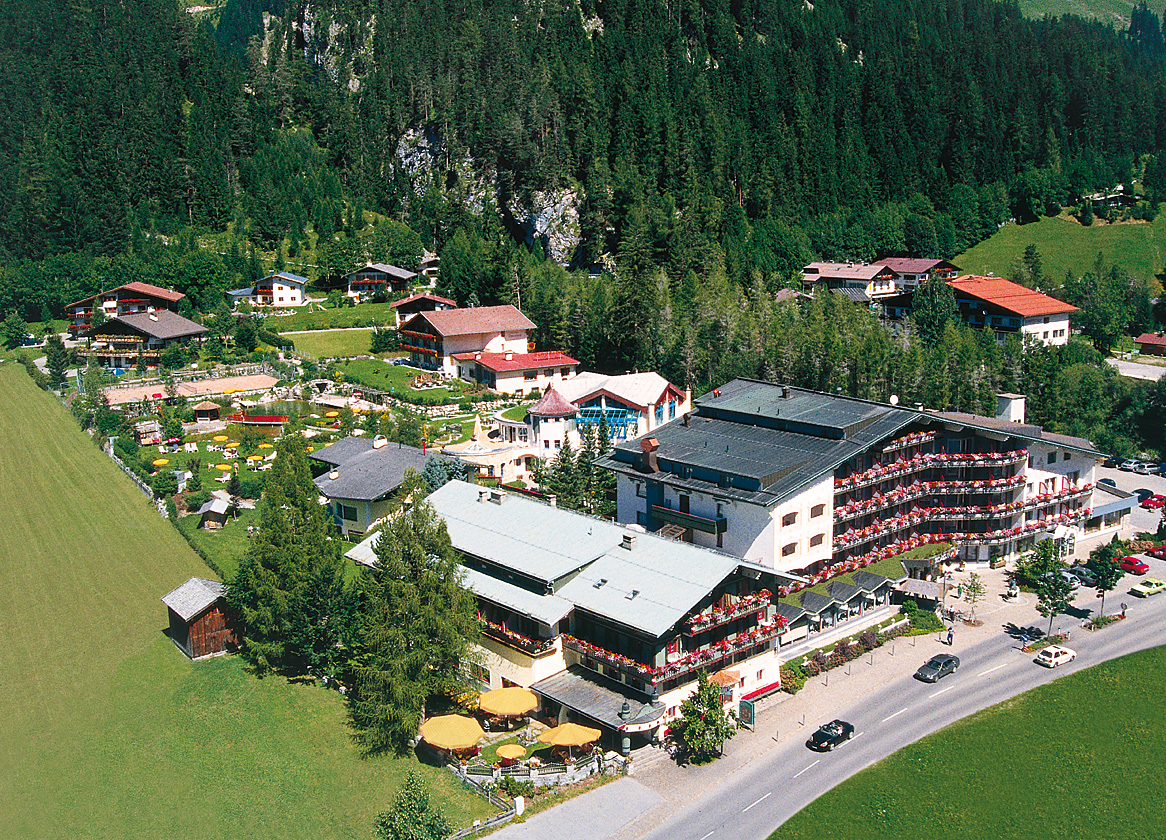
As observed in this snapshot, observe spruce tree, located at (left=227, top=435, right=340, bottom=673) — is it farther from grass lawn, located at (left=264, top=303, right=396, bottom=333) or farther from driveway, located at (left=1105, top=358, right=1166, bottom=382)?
driveway, located at (left=1105, top=358, right=1166, bottom=382)

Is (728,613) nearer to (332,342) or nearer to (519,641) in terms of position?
(519,641)

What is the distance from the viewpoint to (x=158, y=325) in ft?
356

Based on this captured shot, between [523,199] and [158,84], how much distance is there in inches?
2527

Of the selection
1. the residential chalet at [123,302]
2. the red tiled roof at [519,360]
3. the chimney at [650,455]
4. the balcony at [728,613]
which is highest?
the chimney at [650,455]

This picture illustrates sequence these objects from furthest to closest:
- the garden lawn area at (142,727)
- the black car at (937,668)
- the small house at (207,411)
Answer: the small house at (207,411) → the black car at (937,668) → the garden lawn area at (142,727)

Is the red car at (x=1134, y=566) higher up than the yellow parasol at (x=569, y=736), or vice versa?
the yellow parasol at (x=569, y=736)

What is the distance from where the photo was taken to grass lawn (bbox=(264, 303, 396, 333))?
117438 mm

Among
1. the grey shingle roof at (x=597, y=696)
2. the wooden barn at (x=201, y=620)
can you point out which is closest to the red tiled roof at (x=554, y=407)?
the wooden barn at (x=201, y=620)

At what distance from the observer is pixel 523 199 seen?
465 feet

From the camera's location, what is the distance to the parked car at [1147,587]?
193ft

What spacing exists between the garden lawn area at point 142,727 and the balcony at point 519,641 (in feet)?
21.8

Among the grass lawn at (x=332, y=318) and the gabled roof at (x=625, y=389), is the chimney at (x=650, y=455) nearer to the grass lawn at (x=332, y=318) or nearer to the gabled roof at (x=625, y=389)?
the gabled roof at (x=625, y=389)

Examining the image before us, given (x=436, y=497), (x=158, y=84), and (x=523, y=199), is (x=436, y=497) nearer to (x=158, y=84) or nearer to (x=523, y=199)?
(x=523, y=199)

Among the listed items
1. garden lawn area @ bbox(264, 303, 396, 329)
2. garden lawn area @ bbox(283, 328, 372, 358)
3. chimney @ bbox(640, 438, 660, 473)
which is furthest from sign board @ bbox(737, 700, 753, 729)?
garden lawn area @ bbox(264, 303, 396, 329)
